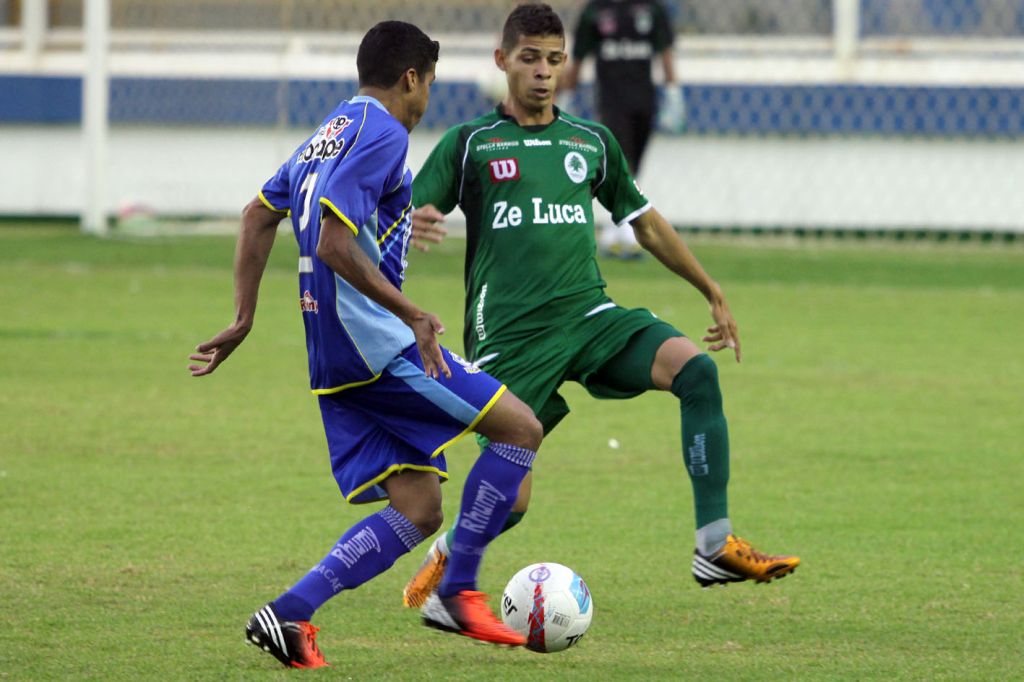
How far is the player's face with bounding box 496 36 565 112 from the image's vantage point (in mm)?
5520

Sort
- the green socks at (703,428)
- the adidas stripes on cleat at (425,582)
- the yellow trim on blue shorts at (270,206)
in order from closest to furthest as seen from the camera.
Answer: the yellow trim on blue shorts at (270,206) < the adidas stripes on cleat at (425,582) < the green socks at (703,428)

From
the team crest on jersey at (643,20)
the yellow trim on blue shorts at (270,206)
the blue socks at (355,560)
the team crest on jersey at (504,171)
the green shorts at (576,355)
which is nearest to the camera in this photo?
the blue socks at (355,560)

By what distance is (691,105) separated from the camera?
17.6 m

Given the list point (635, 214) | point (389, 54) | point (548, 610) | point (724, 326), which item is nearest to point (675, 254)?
point (635, 214)

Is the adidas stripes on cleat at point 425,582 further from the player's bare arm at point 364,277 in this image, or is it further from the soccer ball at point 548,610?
the player's bare arm at point 364,277

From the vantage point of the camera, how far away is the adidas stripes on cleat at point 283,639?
172 inches

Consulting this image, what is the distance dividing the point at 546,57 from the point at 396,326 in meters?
1.33

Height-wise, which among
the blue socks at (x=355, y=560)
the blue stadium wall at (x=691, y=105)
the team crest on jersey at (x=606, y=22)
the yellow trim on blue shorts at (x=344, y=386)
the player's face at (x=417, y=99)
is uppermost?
the player's face at (x=417, y=99)

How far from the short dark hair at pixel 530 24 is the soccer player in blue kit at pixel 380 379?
0.85 meters

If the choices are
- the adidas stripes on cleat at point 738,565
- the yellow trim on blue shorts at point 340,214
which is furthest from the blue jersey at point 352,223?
the adidas stripes on cleat at point 738,565

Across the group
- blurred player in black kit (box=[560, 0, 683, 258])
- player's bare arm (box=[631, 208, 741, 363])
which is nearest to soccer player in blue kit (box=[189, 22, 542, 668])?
player's bare arm (box=[631, 208, 741, 363])

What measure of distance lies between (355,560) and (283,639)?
0.99ft

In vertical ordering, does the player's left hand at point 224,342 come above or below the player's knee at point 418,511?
above

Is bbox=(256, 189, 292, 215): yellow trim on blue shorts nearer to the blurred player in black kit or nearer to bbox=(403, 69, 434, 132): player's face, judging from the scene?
bbox=(403, 69, 434, 132): player's face
